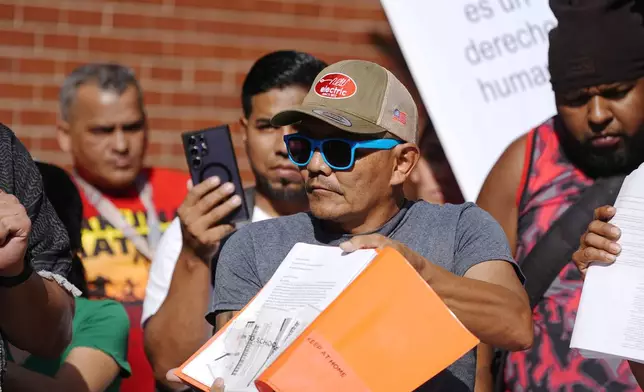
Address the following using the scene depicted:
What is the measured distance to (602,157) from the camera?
3963mm

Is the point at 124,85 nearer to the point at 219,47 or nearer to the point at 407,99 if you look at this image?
the point at 219,47

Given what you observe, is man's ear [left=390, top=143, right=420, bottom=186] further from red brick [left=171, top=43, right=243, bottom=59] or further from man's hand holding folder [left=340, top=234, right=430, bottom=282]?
red brick [left=171, top=43, right=243, bottom=59]

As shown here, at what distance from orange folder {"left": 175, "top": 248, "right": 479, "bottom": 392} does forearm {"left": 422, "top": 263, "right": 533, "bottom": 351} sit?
0.54 feet

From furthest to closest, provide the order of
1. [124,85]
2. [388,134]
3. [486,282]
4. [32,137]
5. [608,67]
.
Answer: [32,137] → [124,85] → [608,67] → [388,134] → [486,282]

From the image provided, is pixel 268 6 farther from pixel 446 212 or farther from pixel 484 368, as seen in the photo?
pixel 446 212

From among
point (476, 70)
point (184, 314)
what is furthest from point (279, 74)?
point (184, 314)

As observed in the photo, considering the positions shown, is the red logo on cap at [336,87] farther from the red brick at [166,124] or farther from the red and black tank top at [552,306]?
the red brick at [166,124]

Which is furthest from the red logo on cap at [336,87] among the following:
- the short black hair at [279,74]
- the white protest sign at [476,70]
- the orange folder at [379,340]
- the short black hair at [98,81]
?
the short black hair at [98,81]

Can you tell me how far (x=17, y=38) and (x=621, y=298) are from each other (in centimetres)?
362

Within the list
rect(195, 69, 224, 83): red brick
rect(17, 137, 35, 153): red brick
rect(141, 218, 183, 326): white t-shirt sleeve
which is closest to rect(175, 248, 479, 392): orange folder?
rect(141, 218, 183, 326): white t-shirt sleeve

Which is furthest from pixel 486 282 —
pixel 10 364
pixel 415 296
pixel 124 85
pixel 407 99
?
pixel 124 85

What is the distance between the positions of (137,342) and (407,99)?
1941 millimetres

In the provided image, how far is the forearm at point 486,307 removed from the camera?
2.79 metres

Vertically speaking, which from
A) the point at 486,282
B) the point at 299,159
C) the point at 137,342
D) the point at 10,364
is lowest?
the point at 137,342
